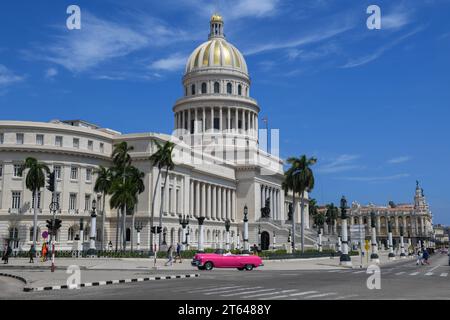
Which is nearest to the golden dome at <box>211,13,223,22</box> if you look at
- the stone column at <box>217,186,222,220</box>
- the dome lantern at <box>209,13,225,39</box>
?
the dome lantern at <box>209,13,225,39</box>

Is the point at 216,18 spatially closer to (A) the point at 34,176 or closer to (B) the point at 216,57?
(B) the point at 216,57

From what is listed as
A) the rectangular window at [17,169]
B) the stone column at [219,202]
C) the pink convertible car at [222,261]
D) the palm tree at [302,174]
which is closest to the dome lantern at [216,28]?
the stone column at [219,202]

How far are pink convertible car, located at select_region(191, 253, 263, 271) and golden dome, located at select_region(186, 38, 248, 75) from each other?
86.7m

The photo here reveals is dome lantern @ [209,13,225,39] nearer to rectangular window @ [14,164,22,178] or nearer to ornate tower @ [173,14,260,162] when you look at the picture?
ornate tower @ [173,14,260,162]

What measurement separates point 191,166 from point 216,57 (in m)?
41.6

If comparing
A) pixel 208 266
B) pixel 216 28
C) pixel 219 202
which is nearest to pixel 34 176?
pixel 208 266

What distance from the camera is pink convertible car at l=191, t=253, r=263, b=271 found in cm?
4028

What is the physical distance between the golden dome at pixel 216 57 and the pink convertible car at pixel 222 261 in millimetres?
86738

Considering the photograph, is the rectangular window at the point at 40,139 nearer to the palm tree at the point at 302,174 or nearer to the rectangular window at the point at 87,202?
the rectangular window at the point at 87,202

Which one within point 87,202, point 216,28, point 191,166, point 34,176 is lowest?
point 87,202

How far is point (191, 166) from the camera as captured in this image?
295 ft

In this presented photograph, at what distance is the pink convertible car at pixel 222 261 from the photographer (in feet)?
132
